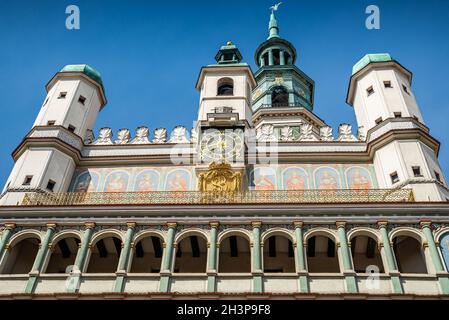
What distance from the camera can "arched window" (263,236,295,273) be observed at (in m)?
21.9

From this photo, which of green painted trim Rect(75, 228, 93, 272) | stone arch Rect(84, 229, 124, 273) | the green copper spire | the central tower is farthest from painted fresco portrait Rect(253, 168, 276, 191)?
the green copper spire

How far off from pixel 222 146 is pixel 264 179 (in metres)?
2.62

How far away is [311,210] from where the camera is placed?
69.5 feet

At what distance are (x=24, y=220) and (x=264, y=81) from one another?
85.7 feet

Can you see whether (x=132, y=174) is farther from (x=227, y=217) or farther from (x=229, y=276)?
(x=229, y=276)

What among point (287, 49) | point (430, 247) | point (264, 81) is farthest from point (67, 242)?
point (287, 49)

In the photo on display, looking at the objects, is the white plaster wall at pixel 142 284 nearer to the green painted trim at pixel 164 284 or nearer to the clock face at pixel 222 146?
the green painted trim at pixel 164 284

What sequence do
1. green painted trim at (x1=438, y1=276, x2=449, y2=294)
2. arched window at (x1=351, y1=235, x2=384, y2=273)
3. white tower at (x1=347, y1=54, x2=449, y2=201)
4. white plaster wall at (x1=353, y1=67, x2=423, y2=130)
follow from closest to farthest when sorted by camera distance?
green painted trim at (x1=438, y1=276, x2=449, y2=294), arched window at (x1=351, y1=235, x2=384, y2=273), white tower at (x1=347, y1=54, x2=449, y2=201), white plaster wall at (x1=353, y1=67, x2=423, y2=130)

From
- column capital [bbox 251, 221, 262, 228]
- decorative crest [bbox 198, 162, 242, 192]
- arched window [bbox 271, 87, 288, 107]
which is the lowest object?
column capital [bbox 251, 221, 262, 228]

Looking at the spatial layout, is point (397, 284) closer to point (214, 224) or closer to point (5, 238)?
point (214, 224)

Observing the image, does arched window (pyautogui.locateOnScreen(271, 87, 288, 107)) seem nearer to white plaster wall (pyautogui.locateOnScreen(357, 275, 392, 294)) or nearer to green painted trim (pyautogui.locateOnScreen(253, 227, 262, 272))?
green painted trim (pyautogui.locateOnScreen(253, 227, 262, 272))

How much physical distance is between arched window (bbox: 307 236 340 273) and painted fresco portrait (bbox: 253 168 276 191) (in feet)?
14.4

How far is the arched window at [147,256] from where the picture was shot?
72.9ft
